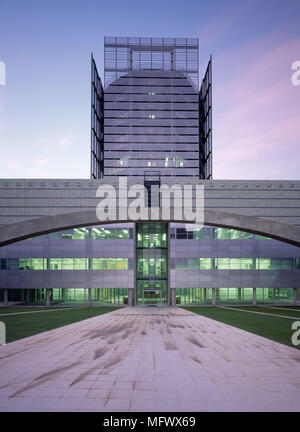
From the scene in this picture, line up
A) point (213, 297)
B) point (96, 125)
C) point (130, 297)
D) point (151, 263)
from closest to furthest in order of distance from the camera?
point (213, 297), point (130, 297), point (151, 263), point (96, 125)

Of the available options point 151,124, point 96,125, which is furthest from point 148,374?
point 96,125

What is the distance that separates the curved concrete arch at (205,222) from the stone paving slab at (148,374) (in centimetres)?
522

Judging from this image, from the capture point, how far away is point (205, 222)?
13812 millimetres

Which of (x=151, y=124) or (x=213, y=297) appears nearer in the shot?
(x=213, y=297)

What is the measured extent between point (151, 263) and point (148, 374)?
103ft

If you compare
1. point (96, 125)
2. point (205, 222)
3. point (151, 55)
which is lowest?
point (205, 222)

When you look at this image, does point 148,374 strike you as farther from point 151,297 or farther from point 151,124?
point 151,124

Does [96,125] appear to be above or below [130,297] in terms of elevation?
above

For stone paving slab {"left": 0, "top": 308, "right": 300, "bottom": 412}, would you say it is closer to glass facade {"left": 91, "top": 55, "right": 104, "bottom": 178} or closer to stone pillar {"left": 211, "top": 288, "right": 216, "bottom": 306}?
stone pillar {"left": 211, "top": 288, "right": 216, "bottom": 306}

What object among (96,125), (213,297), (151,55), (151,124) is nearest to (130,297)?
(213,297)

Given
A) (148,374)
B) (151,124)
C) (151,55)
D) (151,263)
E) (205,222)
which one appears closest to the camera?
(148,374)

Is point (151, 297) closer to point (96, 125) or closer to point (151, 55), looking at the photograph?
point (96, 125)

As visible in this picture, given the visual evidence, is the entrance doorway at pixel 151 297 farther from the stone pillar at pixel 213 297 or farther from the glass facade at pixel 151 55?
the glass facade at pixel 151 55
